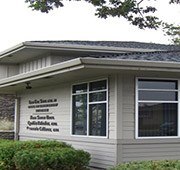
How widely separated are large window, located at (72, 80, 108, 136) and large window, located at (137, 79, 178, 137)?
3.56 ft

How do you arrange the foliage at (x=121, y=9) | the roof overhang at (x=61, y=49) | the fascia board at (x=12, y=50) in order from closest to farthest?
the foliage at (x=121, y=9) → the roof overhang at (x=61, y=49) → the fascia board at (x=12, y=50)

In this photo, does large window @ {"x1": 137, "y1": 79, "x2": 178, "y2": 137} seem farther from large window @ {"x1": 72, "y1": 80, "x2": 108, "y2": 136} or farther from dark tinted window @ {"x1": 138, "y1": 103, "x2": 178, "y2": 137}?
large window @ {"x1": 72, "y1": 80, "x2": 108, "y2": 136}

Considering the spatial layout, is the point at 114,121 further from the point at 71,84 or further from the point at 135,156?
the point at 71,84

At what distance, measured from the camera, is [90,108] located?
15.6 metres

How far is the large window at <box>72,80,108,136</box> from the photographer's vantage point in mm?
14852

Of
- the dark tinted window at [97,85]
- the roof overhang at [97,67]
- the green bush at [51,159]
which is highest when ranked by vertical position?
the roof overhang at [97,67]

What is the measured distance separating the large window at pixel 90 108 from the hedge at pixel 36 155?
1066mm

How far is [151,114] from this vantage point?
47.3 ft

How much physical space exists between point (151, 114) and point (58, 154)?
3.00 metres

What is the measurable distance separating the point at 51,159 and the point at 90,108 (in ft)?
9.24

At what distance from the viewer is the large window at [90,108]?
14852mm

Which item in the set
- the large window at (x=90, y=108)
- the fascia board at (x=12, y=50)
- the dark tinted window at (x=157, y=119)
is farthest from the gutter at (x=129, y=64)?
the fascia board at (x=12, y=50)

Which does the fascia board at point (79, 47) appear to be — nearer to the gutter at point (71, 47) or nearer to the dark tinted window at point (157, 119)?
the gutter at point (71, 47)

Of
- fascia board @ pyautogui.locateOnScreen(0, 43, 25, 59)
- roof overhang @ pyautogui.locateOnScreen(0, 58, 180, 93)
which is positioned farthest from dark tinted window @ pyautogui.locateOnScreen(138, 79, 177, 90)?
fascia board @ pyautogui.locateOnScreen(0, 43, 25, 59)
